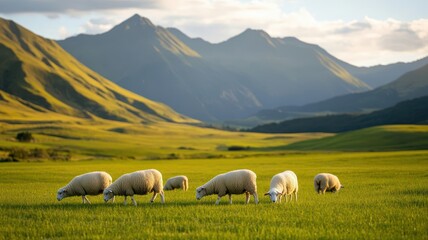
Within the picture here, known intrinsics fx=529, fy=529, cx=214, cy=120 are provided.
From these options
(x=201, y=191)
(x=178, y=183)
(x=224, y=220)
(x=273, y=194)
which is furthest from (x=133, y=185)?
(x=178, y=183)

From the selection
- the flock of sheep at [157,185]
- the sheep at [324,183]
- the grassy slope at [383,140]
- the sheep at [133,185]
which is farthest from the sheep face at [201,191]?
the grassy slope at [383,140]

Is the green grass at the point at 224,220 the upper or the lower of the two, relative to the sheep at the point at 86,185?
lower

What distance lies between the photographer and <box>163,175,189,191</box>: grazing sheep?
124ft

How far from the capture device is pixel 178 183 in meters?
38.3

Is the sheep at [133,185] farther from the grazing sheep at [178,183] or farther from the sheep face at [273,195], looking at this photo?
the grazing sheep at [178,183]

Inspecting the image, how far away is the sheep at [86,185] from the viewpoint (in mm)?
24844

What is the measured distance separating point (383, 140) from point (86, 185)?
95022 mm

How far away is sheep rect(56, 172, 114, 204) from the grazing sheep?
13.0 metres

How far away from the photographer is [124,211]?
2064 cm

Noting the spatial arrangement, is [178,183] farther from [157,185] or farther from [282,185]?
[282,185]

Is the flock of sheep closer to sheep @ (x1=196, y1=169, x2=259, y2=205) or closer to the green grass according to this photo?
sheep @ (x1=196, y1=169, x2=259, y2=205)

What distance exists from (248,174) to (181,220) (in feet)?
18.8

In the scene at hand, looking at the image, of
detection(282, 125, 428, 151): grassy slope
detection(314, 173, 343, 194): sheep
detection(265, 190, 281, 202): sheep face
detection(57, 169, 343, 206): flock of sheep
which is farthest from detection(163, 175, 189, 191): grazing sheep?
detection(282, 125, 428, 151): grassy slope

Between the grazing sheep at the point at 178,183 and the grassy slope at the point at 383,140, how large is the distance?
66915mm
